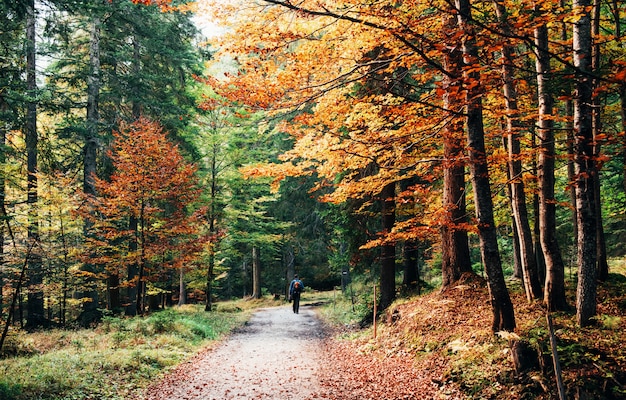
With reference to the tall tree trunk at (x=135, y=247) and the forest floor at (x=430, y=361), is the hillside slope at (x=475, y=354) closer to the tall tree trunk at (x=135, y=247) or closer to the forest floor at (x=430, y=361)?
the forest floor at (x=430, y=361)

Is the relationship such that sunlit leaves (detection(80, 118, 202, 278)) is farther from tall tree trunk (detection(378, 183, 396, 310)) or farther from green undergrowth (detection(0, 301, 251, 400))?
tall tree trunk (detection(378, 183, 396, 310))

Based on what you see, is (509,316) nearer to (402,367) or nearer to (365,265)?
(402,367)

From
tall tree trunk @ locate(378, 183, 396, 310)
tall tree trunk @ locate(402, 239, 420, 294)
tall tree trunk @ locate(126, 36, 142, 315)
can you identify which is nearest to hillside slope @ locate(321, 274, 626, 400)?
tall tree trunk @ locate(378, 183, 396, 310)

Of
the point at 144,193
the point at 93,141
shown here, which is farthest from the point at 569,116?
the point at 93,141

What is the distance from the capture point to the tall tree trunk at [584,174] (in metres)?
5.21

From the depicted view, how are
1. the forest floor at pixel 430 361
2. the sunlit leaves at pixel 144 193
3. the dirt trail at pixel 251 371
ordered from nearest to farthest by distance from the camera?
1. the forest floor at pixel 430 361
2. the dirt trail at pixel 251 371
3. the sunlit leaves at pixel 144 193

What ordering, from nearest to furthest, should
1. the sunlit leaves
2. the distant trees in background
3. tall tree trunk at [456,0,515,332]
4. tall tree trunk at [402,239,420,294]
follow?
the distant trees in background, tall tree trunk at [456,0,515,332], tall tree trunk at [402,239,420,294], the sunlit leaves

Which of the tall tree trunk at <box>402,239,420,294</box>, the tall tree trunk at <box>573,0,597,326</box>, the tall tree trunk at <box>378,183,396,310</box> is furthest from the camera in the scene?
the tall tree trunk at <box>402,239,420,294</box>

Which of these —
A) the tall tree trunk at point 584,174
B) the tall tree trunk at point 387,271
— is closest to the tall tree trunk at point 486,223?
the tall tree trunk at point 584,174

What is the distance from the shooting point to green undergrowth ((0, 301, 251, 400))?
6.53 metres

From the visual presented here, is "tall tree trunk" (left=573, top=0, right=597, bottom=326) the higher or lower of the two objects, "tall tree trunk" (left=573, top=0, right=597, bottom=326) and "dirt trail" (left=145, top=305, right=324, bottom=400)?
the higher

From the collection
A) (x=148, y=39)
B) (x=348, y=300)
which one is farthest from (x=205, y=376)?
(x=148, y=39)

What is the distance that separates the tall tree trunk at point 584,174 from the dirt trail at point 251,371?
4.70 m

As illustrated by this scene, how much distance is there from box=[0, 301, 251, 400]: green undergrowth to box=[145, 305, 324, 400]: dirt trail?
0.59 metres
